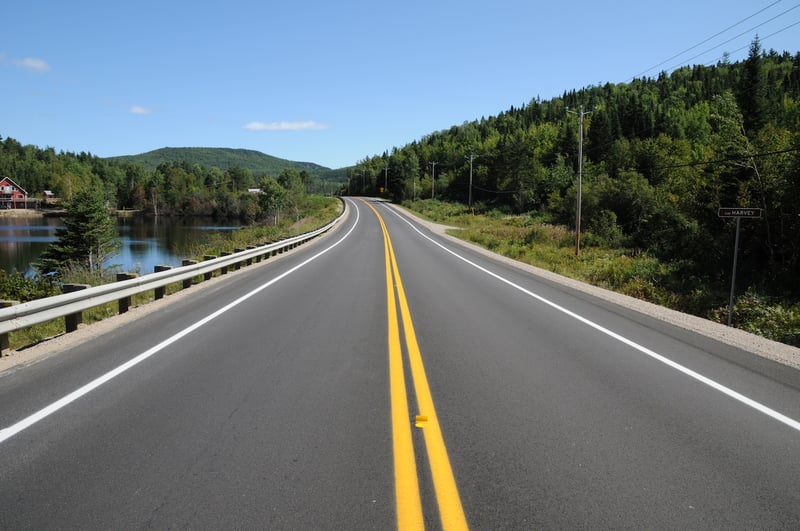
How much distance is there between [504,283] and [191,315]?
924cm

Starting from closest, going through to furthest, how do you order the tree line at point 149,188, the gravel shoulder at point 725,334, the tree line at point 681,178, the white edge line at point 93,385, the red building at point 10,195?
the white edge line at point 93,385 < the gravel shoulder at point 725,334 < the tree line at point 681,178 < the red building at point 10,195 < the tree line at point 149,188

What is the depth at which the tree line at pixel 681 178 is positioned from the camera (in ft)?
75.6

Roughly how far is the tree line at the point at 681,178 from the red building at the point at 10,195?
99.4 m

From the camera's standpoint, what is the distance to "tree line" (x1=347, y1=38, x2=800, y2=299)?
75.6 ft

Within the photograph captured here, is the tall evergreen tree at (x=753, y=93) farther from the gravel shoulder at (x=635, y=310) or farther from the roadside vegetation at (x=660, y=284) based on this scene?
the gravel shoulder at (x=635, y=310)

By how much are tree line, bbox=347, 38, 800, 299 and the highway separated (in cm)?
1548

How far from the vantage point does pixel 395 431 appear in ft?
13.5

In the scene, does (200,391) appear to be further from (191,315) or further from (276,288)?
(276,288)

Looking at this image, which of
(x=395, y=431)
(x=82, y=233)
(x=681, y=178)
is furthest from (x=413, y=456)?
(x=681, y=178)

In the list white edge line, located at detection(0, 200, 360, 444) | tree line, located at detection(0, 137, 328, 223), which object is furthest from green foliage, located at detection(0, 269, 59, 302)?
tree line, located at detection(0, 137, 328, 223)

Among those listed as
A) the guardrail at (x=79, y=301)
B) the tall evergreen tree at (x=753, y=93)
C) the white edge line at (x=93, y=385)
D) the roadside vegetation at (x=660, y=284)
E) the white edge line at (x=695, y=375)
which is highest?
the tall evergreen tree at (x=753, y=93)

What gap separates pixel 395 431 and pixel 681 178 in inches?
1952

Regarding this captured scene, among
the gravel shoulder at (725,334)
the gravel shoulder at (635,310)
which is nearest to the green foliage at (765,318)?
the gravel shoulder at (725,334)

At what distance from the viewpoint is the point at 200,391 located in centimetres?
504
